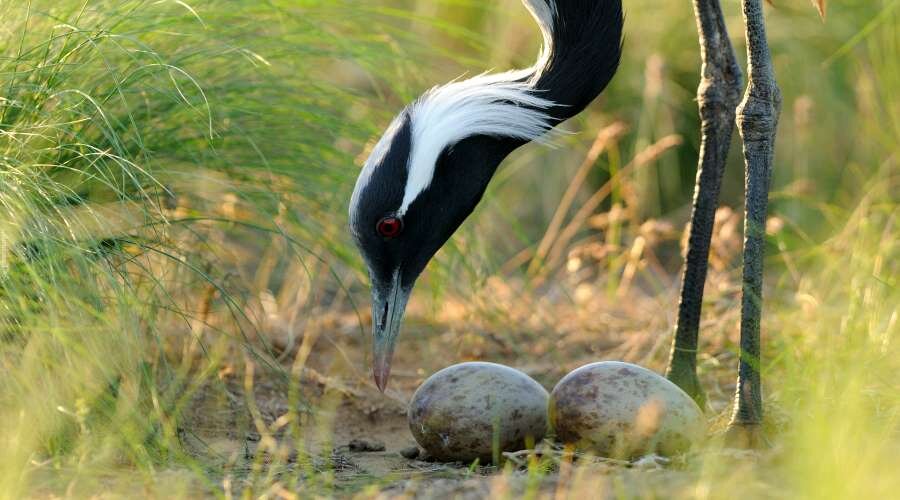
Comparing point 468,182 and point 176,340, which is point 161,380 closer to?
point 176,340

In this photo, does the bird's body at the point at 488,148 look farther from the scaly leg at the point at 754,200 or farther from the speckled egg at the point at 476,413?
the speckled egg at the point at 476,413

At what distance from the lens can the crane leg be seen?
387 centimetres

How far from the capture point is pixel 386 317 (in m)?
3.60

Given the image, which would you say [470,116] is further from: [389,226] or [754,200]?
[754,200]

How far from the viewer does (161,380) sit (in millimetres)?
3879

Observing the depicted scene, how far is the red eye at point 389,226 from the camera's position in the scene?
135 inches

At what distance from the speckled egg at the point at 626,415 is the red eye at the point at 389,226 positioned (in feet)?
2.19

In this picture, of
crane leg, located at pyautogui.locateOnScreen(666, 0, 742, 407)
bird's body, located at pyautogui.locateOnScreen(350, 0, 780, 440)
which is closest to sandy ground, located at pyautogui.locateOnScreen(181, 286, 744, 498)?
crane leg, located at pyautogui.locateOnScreen(666, 0, 742, 407)

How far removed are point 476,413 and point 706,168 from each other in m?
1.20

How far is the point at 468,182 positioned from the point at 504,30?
3.63m

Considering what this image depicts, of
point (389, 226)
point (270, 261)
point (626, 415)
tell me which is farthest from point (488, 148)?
point (270, 261)

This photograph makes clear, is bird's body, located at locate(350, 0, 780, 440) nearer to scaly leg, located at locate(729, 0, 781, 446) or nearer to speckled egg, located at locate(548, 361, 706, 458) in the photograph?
scaly leg, located at locate(729, 0, 781, 446)

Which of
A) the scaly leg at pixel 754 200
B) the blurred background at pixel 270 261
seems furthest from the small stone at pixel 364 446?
the scaly leg at pixel 754 200

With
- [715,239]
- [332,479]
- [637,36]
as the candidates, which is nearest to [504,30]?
[637,36]
